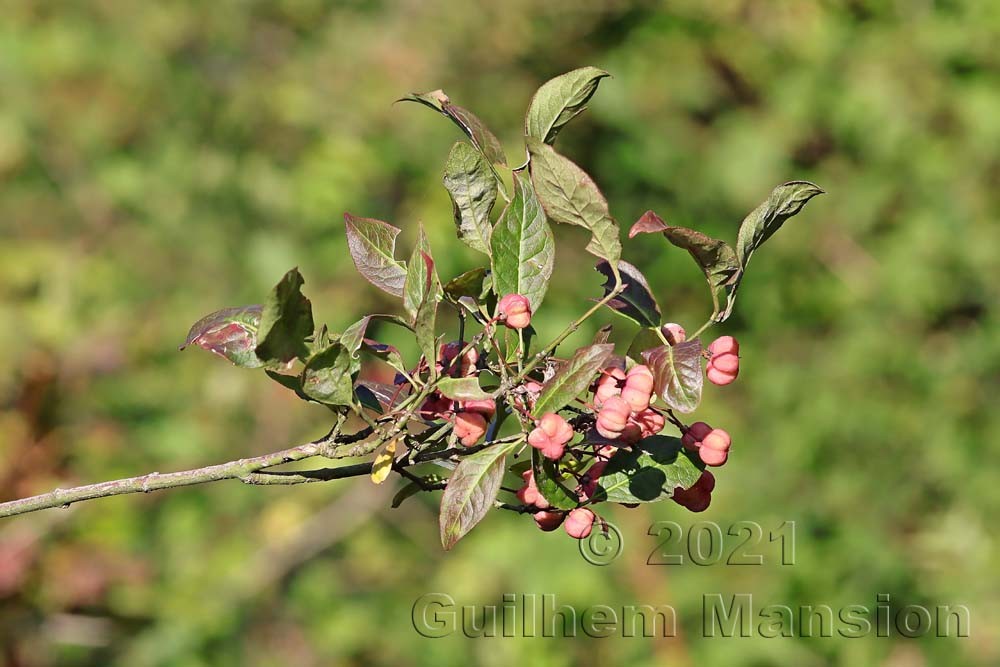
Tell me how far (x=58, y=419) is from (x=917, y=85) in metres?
2.48

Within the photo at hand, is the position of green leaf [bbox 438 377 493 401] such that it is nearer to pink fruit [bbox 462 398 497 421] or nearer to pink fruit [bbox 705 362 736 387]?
pink fruit [bbox 462 398 497 421]

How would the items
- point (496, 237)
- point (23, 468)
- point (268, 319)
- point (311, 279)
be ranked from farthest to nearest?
point (311, 279) < point (23, 468) < point (496, 237) < point (268, 319)

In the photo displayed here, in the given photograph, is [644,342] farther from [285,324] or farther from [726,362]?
[285,324]

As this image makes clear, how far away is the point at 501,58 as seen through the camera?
2.92m

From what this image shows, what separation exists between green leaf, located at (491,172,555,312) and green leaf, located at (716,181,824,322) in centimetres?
14

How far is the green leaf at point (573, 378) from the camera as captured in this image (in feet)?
2.36

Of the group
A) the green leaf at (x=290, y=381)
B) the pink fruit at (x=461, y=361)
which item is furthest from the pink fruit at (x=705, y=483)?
the green leaf at (x=290, y=381)

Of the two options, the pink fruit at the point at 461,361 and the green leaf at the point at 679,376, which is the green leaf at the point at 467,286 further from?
the green leaf at the point at 679,376

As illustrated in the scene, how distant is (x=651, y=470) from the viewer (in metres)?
0.81

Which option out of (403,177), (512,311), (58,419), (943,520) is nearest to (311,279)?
(403,177)

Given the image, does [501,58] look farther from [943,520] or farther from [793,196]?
[793,196]

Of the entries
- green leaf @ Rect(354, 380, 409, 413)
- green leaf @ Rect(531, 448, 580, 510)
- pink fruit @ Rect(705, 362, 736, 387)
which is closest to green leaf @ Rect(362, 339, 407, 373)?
green leaf @ Rect(354, 380, 409, 413)

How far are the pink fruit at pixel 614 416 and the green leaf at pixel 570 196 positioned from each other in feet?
0.39

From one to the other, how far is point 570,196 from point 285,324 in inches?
8.7
